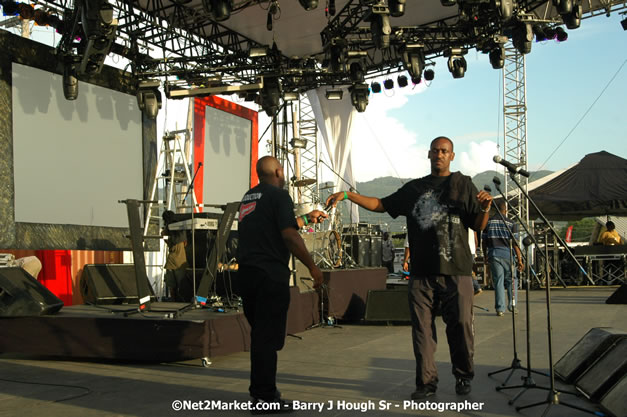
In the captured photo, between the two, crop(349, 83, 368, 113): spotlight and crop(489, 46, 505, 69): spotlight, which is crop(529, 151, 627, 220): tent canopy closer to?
crop(489, 46, 505, 69): spotlight

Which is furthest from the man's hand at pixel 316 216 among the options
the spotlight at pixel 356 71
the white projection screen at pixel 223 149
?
the white projection screen at pixel 223 149

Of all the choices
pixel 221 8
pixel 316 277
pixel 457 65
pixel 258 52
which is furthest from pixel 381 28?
pixel 316 277

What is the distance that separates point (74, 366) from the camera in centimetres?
552

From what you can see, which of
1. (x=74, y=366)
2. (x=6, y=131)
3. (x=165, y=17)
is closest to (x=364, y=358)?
(x=74, y=366)

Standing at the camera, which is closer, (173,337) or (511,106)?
(173,337)

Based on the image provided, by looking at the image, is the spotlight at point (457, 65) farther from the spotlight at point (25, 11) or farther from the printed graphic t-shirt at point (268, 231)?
the printed graphic t-shirt at point (268, 231)

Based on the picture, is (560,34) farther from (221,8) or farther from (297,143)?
(221,8)

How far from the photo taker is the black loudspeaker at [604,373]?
3521 millimetres

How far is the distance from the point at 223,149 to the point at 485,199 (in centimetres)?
1183

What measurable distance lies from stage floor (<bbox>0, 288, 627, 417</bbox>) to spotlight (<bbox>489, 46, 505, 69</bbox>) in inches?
310

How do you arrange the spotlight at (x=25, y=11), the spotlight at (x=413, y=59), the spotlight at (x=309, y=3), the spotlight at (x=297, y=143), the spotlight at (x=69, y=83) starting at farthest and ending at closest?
the spotlight at (x=297, y=143)
the spotlight at (x=413, y=59)
the spotlight at (x=25, y=11)
the spotlight at (x=69, y=83)
the spotlight at (x=309, y=3)

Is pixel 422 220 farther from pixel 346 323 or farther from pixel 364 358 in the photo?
pixel 346 323

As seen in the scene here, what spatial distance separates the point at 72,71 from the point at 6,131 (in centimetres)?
157

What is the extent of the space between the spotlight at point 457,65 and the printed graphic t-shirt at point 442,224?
10208 millimetres
